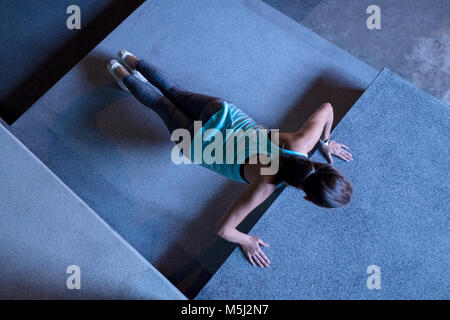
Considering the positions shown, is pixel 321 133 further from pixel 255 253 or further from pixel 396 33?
pixel 396 33

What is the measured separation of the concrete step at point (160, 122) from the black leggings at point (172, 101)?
275 millimetres

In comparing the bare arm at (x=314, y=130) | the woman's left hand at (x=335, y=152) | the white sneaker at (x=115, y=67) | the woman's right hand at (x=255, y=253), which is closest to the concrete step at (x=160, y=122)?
the white sneaker at (x=115, y=67)

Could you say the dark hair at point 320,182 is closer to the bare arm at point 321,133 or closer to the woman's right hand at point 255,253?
the bare arm at point 321,133

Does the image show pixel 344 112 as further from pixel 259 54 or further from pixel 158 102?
pixel 158 102

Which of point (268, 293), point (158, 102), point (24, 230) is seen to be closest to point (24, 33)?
point (158, 102)

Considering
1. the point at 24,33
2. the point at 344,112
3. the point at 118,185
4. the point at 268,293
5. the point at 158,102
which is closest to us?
the point at 268,293

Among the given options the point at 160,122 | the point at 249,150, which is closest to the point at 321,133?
the point at 249,150

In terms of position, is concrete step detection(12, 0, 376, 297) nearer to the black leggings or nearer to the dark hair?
the black leggings

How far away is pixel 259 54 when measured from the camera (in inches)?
97.7

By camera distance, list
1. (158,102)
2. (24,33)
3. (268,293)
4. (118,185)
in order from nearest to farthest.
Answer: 1. (268,293)
2. (158,102)
3. (118,185)
4. (24,33)

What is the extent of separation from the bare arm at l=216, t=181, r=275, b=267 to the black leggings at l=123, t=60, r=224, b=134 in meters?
0.49

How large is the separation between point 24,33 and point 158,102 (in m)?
1.58

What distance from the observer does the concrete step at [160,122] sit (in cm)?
207

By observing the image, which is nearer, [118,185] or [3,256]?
[3,256]
